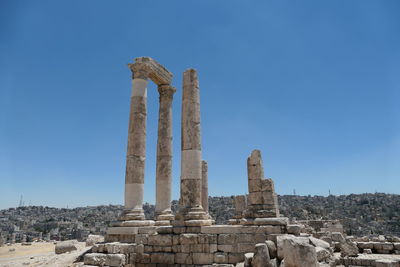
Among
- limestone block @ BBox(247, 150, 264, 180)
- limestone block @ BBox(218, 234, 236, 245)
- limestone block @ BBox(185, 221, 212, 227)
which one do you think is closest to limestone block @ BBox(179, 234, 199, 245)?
limestone block @ BBox(185, 221, 212, 227)

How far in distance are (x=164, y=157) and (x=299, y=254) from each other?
463 inches

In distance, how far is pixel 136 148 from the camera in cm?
1559

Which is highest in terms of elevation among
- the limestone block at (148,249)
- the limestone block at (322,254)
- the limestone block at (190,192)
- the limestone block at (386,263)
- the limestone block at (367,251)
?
the limestone block at (190,192)

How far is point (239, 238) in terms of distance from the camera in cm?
1149

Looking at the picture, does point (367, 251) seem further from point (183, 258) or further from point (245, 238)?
point (183, 258)

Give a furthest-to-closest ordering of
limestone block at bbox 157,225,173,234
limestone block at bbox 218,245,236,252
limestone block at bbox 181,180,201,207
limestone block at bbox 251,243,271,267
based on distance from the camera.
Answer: limestone block at bbox 181,180,201,207 < limestone block at bbox 157,225,173,234 < limestone block at bbox 218,245,236,252 < limestone block at bbox 251,243,271,267

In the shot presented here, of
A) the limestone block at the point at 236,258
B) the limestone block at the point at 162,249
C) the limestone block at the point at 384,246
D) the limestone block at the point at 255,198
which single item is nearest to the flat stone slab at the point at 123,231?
the limestone block at the point at 162,249

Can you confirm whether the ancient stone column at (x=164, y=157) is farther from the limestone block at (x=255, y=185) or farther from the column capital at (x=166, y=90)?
the limestone block at (x=255, y=185)

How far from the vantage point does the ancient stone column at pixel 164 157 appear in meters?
17.4

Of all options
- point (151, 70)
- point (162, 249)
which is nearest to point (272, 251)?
point (162, 249)

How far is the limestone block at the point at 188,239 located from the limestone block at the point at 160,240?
0.58m

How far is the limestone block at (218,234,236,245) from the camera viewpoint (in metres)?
11.6

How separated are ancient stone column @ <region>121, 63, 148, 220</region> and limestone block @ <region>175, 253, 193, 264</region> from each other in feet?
11.7

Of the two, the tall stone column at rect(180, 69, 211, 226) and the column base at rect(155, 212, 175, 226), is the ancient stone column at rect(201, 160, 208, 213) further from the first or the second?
the tall stone column at rect(180, 69, 211, 226)
